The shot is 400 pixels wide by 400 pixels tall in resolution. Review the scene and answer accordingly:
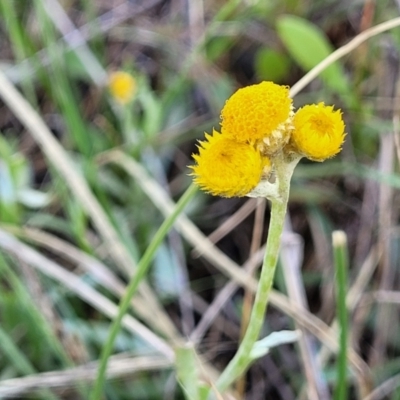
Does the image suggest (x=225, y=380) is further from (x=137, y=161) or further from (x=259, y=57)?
(x=259, y=57)

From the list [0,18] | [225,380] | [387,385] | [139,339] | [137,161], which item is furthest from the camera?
[0,18]

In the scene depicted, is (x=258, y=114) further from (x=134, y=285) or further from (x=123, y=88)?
(x=123, y=88)

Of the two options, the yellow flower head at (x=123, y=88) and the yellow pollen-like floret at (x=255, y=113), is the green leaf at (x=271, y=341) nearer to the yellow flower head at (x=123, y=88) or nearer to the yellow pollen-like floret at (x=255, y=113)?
the yellow pollen-like floret at (x=255, y=113)

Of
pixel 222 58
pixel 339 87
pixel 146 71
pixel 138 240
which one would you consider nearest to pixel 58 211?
pixel 138 240

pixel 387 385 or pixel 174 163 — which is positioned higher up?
pixel 174 163

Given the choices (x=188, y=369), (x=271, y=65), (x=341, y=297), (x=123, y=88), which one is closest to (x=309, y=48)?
(x=271, y=65)

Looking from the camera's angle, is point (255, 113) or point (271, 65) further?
point (271, 65)

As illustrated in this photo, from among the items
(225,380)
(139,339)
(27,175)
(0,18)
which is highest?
(0,18)
